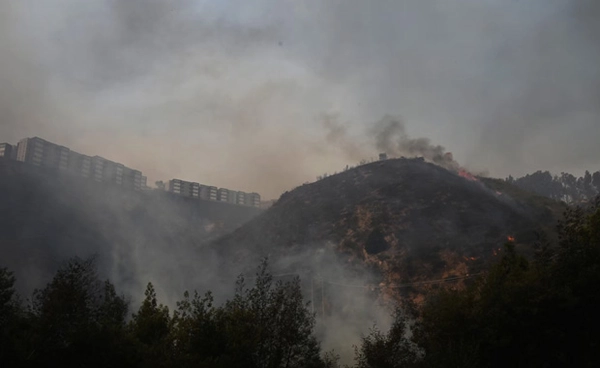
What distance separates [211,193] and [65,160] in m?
43.1

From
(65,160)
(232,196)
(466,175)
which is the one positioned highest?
(232,196)

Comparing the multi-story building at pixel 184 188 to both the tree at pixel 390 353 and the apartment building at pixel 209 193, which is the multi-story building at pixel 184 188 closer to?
the apartment building at pixel 209 193

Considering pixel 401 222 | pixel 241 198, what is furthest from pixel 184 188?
pixel 401 222

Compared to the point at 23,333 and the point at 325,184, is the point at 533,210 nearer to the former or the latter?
the point at 325,184

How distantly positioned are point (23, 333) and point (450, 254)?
54330 mm

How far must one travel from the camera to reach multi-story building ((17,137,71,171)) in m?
87.7

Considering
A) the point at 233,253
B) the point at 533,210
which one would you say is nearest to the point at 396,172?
the point at 533,210

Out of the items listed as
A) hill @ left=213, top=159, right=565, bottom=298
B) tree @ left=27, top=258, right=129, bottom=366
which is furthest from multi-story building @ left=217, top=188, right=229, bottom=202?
tree @ left=27, top=258, right=129, bottom=366

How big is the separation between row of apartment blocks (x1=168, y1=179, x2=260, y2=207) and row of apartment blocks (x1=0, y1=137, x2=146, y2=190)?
17.2m

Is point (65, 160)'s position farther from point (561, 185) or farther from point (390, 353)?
point (561, 185)

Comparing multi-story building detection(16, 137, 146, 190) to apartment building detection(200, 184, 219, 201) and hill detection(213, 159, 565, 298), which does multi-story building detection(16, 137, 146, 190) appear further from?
hill detection(213, 159, 565, 298)

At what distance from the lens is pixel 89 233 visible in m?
83.9

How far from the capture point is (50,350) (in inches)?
811

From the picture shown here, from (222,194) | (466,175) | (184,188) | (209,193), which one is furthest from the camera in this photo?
(222,194)
